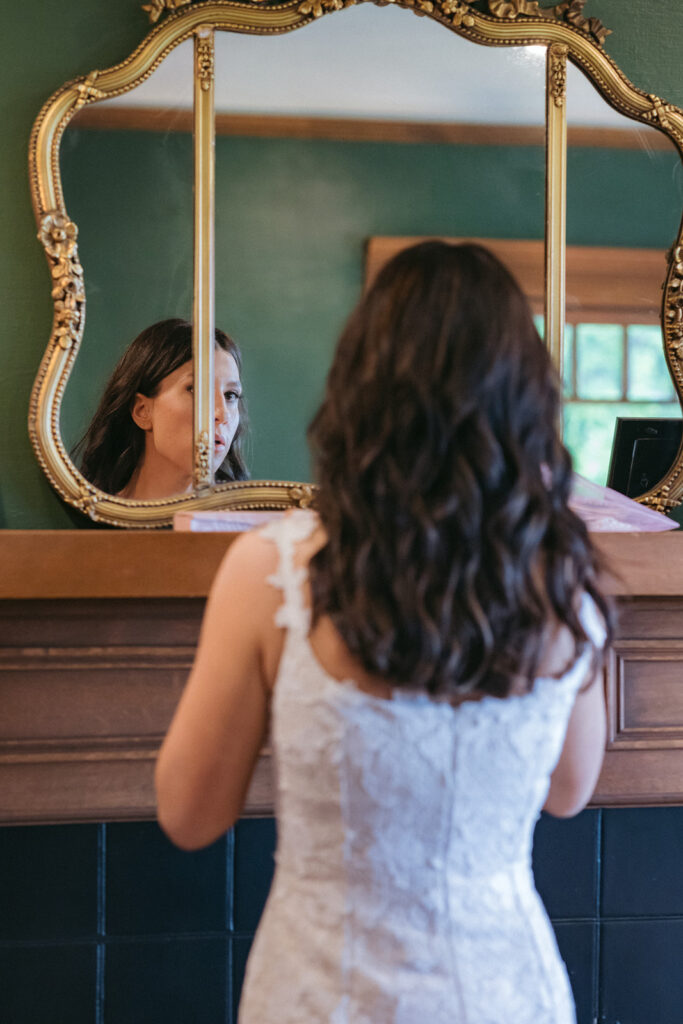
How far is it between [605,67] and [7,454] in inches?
51.4

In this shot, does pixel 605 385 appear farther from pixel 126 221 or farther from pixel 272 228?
pixel 126 221

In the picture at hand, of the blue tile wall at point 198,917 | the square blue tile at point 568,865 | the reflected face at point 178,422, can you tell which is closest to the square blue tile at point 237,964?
the blue tile wall at point 198,917

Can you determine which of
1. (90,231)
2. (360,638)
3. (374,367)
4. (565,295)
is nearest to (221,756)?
(360,638)

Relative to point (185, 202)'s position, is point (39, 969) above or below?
below

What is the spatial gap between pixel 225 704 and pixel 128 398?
3.42 feet

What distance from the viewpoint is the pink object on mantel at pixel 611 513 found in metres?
1.69

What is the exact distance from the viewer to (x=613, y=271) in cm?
189

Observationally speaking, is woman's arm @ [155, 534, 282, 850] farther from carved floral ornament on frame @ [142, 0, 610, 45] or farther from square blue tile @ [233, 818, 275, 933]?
carved floral ornament on frame @ [142, 0, 610, 45]

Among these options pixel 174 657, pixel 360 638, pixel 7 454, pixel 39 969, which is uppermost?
pixel 7 454

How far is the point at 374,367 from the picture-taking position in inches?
29.0

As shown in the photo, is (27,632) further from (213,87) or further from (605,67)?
(605,67)

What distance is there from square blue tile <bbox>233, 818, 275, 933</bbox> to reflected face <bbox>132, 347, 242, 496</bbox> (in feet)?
2.08

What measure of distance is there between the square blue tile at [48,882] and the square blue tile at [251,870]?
0.25 m

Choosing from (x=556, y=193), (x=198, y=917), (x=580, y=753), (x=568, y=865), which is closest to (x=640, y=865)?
(x=568, y=865)
